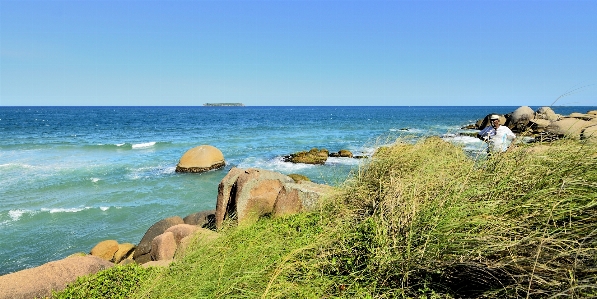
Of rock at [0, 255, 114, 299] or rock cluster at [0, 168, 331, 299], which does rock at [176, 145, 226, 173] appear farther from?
rock at [0, 255, 114, 299]

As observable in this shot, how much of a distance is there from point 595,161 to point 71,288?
6845 millimetres

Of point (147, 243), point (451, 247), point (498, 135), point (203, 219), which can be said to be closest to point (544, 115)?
point (498, 135)

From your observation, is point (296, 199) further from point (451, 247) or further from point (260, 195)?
point (451, 247)

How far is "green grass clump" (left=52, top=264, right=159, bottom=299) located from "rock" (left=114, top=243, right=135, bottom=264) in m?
4.59

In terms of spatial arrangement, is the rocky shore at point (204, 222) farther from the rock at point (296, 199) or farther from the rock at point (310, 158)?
the rock at point (310, 158)

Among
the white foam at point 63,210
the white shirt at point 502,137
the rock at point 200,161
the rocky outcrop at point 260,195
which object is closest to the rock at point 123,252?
the rocky outcrop at point 260,195

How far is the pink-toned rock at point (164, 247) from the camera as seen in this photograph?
818 cm

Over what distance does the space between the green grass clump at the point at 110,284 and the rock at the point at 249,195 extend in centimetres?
298

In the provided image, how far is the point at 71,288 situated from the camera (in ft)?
17.3

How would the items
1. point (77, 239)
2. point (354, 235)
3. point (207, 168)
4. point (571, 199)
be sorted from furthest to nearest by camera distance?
1. point (207, 168)
2. point (77, 239)
3. point (354, 235)
4. point (571, 199)

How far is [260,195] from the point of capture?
29.0 feet

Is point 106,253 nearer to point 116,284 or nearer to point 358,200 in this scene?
point 116,284

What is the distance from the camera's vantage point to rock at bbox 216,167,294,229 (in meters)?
8.70

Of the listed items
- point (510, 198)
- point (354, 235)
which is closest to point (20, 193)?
point (354, 235)
